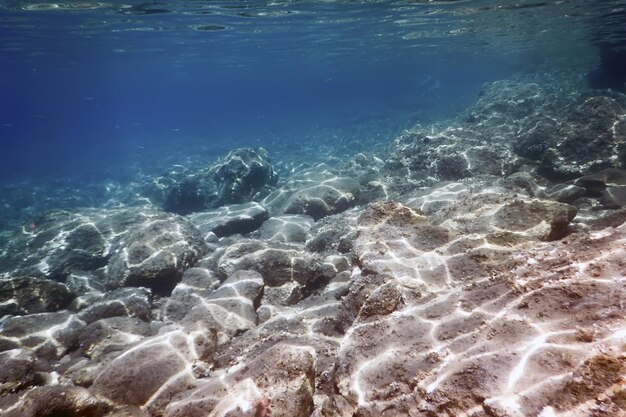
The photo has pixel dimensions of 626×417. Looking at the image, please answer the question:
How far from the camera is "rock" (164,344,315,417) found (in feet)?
8.09

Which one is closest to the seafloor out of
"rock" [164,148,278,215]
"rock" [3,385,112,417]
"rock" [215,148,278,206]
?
"rock" [3,385,112,417]

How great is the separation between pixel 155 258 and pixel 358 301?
5653mm

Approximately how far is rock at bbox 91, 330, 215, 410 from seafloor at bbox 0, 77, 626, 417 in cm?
2

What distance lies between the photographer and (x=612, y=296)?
2.29m

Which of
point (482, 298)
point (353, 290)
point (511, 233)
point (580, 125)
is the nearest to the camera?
point (482, 298)

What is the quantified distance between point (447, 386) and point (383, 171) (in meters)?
12.0

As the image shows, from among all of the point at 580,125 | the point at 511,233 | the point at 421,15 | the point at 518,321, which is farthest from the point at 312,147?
the point at 518,321

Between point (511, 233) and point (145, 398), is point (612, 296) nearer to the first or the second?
point (511, 233)

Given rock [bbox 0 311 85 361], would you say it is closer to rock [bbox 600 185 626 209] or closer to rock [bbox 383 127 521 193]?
rock [bbox 383 127 521 193]

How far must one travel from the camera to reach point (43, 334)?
5.88 m

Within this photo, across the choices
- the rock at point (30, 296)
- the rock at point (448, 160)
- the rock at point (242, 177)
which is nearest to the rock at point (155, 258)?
the rock at point (30, 296)

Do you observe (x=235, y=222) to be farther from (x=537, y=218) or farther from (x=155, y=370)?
(x=537, y=218)

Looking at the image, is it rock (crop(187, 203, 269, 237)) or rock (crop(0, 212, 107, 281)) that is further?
rock (crop(187, 203, 269, 237))

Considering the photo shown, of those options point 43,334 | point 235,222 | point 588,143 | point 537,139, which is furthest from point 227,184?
point 588,143
